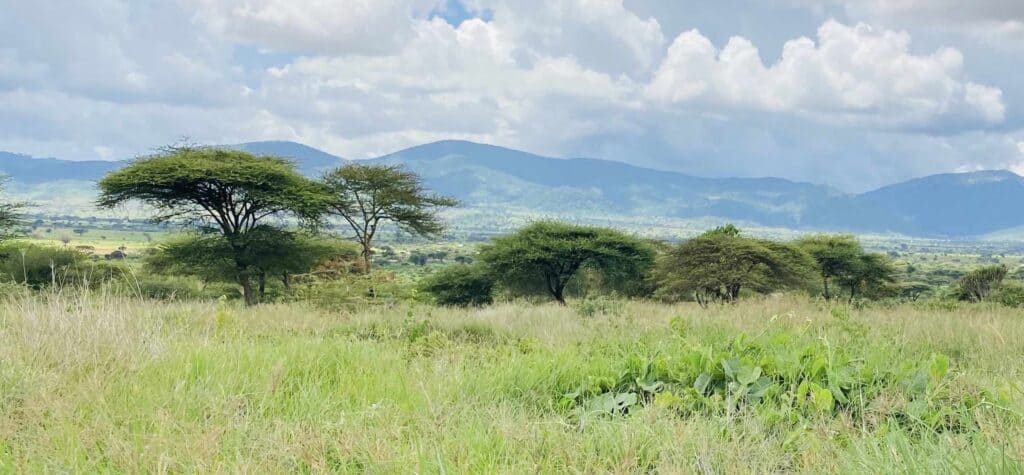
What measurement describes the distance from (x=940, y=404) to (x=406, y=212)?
33.7 meters

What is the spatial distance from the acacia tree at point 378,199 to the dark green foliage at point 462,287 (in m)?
3.34

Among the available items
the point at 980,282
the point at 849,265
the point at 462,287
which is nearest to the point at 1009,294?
the point at 980,282

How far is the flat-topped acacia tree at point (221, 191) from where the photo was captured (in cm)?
2344

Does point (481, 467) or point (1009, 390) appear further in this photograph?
point (1009, 390)

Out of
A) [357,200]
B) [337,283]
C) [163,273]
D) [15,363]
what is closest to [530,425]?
[15,363]

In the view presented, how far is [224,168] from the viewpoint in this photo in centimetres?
2373

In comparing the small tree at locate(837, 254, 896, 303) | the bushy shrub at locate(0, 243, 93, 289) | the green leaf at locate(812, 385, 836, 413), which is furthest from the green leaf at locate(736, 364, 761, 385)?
the small tree at locate(837, 254, 896, 303)

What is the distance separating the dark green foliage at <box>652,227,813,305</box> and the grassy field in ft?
67.7

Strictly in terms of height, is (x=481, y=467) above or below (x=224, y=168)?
below

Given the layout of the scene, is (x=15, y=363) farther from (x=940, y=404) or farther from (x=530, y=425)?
(x=940, y=404)

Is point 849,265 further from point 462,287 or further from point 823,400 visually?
point 823,400

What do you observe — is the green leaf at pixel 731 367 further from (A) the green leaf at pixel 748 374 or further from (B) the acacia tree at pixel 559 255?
(B) the acacia tree at pixel 559 255

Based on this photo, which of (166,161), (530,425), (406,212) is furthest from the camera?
(406,212)

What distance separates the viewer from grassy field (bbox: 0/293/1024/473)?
9.42 ft
